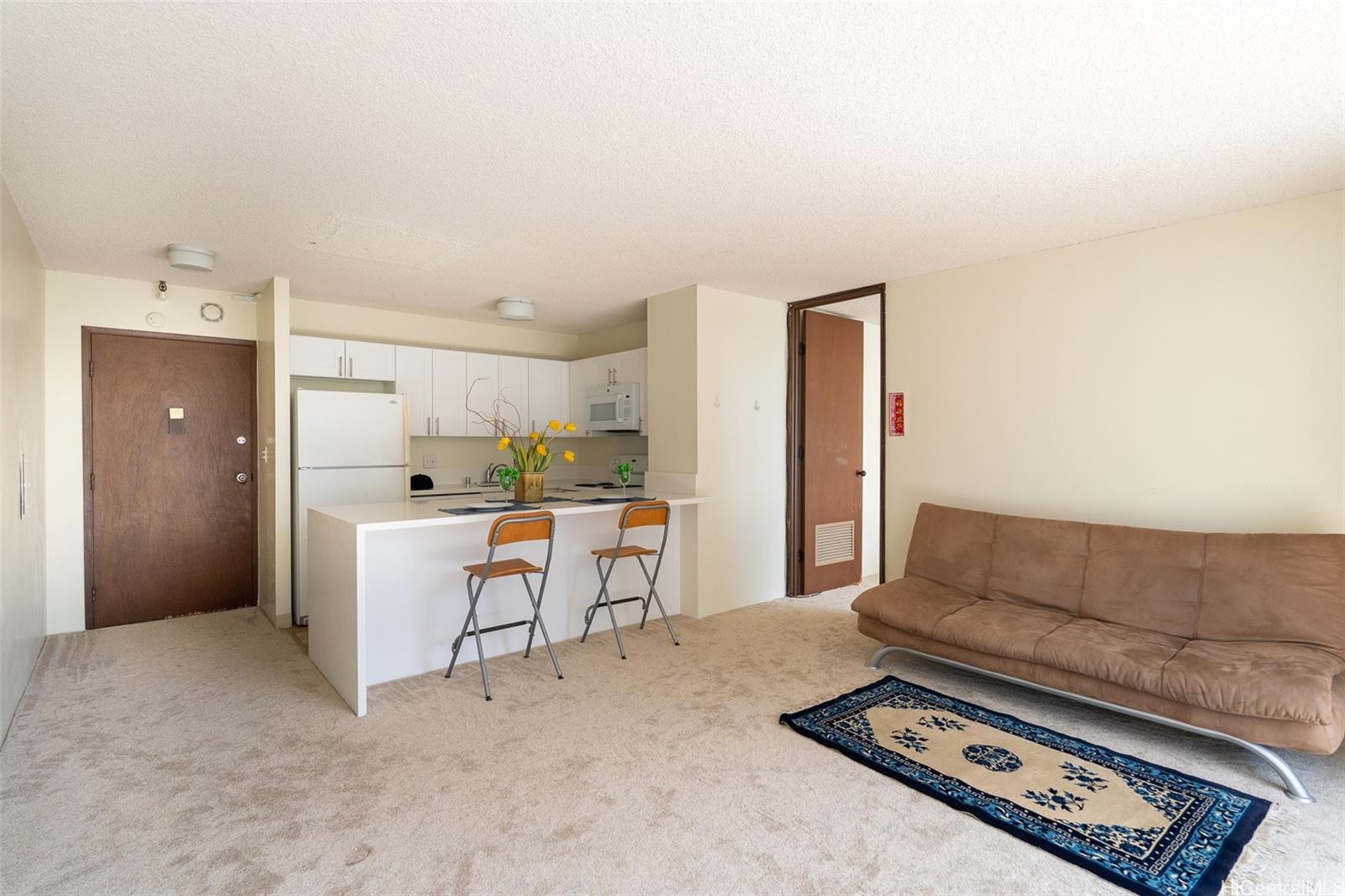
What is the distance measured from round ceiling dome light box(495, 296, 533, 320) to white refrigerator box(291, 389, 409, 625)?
1014mm

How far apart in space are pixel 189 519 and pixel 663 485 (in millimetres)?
3447

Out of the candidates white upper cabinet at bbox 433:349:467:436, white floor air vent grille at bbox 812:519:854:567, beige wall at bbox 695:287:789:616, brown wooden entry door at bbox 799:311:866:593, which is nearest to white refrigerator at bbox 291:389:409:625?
white upper cabinet at bbox 433:349:467:436

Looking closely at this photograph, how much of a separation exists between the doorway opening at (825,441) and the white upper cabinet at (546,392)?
7.08 feet

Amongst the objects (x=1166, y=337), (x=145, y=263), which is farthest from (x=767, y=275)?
(x=145, y=263)

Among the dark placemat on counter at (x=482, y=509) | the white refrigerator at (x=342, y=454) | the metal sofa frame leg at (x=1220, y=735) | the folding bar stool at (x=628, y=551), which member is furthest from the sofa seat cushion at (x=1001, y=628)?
the white refrigerator at (x=342, y=454)

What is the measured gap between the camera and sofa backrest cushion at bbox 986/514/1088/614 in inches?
127

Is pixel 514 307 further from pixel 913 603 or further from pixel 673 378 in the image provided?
pixel 913 603

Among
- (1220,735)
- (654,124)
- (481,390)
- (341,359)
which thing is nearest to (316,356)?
(341,359)

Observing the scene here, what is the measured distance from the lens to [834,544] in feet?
17.8

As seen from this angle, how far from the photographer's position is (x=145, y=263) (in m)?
3.98

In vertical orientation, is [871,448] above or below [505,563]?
above

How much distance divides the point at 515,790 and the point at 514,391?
3.98 meters

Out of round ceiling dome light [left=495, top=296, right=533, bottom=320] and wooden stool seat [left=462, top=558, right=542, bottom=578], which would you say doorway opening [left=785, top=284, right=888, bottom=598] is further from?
wooden stool seat [left=462, top=558, right=542, bottom=578]

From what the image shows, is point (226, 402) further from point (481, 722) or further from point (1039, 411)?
point (1039, 411)
